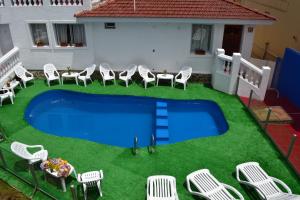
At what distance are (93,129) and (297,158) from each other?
9.70 meters

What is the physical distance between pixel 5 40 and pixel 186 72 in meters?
12.6

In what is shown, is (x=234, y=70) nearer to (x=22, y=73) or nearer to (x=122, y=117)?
(x=122, y=117)

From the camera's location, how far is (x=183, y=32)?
55.8ft

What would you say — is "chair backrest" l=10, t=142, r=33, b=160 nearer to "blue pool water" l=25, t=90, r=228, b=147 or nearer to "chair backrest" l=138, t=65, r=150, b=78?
"blue pool water" l=25, t=90, r=228, b=147

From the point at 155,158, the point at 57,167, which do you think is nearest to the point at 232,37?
the point at 155,158

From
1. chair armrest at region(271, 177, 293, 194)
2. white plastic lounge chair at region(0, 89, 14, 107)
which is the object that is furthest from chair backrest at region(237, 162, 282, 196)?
white plastic lounge chair at region(0, 89, 14, 107)

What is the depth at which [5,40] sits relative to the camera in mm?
18609

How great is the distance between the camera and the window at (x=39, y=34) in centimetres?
1772

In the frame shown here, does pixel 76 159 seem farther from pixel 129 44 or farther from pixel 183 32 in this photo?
pixel 183 32

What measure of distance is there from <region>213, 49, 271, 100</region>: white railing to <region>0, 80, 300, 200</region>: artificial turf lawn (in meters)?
1.91

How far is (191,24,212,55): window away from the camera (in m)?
17.2

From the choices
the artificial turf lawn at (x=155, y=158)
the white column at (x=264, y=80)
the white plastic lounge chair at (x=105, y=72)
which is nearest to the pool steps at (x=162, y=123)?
the artificial turf lawn at (x=155, y=158)

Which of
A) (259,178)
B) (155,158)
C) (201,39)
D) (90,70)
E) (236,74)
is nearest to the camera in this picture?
Result: (259,178)

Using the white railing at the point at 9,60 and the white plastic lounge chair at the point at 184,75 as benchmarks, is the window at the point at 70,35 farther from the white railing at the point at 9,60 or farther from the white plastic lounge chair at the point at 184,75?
the white plastic lounge chair at the point at 184,75
